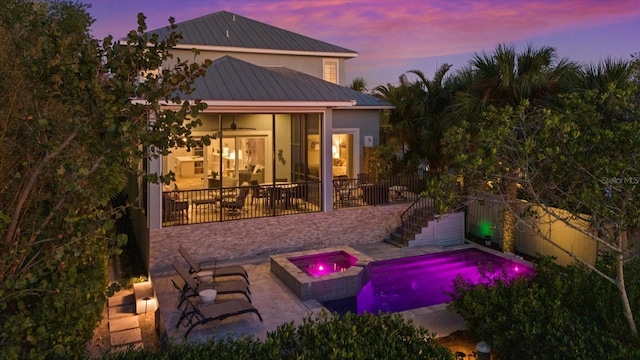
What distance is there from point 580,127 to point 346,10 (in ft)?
75.3

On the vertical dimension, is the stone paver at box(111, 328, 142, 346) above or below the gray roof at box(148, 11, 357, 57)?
below

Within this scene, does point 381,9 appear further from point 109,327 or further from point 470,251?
point 109,327

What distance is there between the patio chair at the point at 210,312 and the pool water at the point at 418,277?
2863mm

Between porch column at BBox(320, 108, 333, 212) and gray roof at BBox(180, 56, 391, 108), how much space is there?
892 millimetres

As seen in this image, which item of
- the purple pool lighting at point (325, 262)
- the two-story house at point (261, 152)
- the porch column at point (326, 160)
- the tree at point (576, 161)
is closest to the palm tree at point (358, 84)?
the two-story house at point (261, 152)

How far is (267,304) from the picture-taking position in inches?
461

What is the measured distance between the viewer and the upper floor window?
23578mm

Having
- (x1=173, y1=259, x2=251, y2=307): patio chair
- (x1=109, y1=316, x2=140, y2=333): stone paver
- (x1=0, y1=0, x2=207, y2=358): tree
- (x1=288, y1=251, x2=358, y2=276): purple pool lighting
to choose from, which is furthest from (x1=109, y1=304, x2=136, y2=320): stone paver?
(x1=0, y1=0, x2=207, y2=358): tree

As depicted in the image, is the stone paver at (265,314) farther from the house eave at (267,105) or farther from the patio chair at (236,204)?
the house eave at (267,105)

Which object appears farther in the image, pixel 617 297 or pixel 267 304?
pixel 267 304

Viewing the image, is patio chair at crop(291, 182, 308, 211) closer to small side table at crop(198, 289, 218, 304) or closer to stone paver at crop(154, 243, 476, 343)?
stone paver at crop(154, 243, 476, 343)

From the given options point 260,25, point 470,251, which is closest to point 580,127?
point 470,251

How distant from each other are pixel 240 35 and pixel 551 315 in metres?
18.8

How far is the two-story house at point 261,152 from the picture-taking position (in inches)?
598
